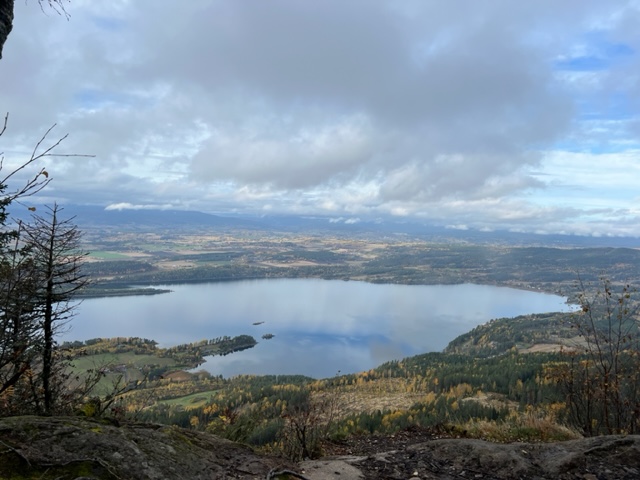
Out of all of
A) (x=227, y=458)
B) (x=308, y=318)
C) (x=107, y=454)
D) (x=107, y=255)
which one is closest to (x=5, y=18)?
(x=107, y=454)

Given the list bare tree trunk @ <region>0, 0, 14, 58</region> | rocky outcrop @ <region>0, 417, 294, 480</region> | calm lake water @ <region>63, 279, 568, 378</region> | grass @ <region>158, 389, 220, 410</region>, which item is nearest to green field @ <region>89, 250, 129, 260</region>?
calm lake water @ <region>63, 279, 568, 378</region>

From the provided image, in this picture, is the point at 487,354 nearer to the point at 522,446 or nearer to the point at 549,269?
→ the point at 522,446

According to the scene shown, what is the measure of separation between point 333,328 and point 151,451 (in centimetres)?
7818

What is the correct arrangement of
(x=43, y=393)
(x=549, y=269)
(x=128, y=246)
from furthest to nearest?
(x=128, y=246), (x=549, y=269), (x=43, y=393)

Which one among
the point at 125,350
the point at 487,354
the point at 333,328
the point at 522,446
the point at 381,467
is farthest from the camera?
the point at 333,328

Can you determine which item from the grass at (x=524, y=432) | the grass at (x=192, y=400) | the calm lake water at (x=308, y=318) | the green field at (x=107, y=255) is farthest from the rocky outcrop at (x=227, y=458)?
the green field at (x=107, y=255)

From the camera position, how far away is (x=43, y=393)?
6.56m

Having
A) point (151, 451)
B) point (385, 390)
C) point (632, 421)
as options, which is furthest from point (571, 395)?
point (385, 390)

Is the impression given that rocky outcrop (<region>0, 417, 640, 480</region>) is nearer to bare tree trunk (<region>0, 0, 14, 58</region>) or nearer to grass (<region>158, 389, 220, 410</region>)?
bare tree trunk (<region>0, 0, 14, 58</region>)

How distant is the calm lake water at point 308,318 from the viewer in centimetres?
6356

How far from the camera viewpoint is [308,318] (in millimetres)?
86875

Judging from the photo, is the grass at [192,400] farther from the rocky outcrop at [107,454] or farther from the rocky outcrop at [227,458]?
the rocky outcrop at [107,454]

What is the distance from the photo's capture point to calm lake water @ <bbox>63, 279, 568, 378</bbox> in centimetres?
6356

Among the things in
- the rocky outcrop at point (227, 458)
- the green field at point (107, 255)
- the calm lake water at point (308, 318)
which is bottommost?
the calm lake water at point (308, 318)
